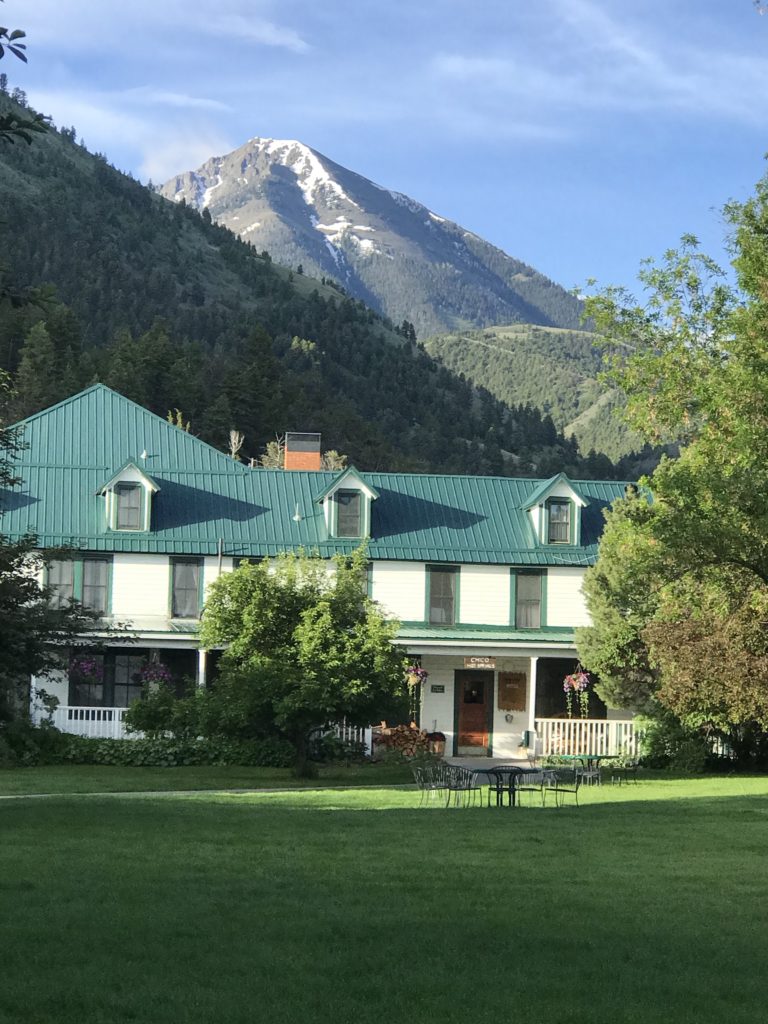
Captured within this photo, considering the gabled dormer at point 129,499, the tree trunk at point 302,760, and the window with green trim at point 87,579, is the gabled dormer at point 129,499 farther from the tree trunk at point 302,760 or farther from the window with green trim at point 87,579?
the tree trunk at point 302,760

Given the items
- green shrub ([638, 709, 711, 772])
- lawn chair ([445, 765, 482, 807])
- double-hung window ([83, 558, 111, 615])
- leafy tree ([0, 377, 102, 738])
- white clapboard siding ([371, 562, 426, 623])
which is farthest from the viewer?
white clapboard siding ([371, 562, 426, 623])

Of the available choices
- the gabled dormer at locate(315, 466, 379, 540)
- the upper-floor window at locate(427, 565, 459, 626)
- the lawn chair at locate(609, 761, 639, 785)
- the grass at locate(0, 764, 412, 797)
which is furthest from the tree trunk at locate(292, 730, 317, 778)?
the gabled dormer at locate(315, 466, 379, 540)

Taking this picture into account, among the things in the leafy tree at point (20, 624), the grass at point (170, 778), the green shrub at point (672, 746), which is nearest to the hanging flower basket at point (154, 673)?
the grass at point (170, 778)

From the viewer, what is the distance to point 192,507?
40.6 meters

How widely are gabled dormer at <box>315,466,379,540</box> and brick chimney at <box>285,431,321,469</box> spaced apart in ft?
16.0

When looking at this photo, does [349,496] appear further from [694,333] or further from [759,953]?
[759,953]

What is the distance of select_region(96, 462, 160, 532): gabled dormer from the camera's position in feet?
130

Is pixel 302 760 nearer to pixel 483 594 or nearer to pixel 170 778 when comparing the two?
pixel 170 778

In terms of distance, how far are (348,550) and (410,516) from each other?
229 centimetres

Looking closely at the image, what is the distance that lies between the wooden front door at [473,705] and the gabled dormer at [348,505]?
4889 millimetres

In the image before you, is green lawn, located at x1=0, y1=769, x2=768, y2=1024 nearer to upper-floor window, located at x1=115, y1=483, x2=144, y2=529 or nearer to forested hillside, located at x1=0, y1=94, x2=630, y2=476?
upper-floor window, located at x1=115, y1=483, x2=144, y2=529

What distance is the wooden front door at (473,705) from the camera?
133ft

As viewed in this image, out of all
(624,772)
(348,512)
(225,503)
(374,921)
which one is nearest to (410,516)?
(348,512)

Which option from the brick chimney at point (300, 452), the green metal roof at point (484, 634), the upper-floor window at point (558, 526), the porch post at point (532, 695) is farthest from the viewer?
the brick chimney at point (300, 452)
